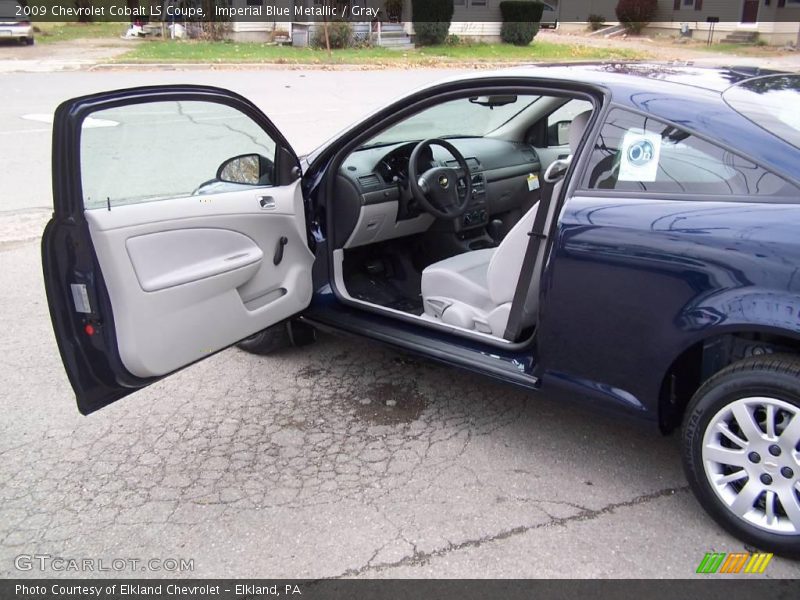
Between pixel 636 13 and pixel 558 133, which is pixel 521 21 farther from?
pixel 558 133

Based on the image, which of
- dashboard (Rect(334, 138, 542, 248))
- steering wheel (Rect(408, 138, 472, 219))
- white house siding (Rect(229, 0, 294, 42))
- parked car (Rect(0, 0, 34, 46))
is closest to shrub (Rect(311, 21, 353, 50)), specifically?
white house siding (Rect(229, 0, 294, 42))

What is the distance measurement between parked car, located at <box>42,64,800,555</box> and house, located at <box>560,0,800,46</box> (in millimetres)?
27592

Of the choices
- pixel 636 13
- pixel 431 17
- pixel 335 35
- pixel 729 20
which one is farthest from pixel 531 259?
pixel 729 20

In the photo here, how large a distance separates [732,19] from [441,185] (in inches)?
1136

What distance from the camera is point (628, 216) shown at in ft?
8.97

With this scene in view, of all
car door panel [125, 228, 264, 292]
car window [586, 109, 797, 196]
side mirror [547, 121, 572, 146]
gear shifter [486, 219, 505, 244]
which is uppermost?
car window [586, 109, 797, 196]

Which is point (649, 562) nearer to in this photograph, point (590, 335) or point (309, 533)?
point (590, 335)

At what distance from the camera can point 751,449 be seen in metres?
2.60

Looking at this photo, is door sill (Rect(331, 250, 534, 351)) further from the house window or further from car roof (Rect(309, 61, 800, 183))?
the house window

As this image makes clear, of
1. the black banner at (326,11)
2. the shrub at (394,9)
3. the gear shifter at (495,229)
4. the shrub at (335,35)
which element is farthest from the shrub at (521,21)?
the gear shifter at (495,229)

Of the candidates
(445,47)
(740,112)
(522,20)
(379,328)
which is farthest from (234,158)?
(522,20)

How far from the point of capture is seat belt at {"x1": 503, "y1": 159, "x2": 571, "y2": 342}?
3.16 meters

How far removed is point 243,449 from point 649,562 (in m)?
1.81

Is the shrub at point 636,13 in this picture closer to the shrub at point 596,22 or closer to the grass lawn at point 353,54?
the shrub at point 596,22
